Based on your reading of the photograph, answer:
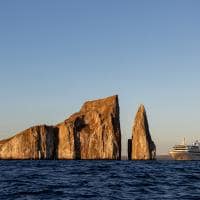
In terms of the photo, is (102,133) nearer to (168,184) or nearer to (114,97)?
(114,97)

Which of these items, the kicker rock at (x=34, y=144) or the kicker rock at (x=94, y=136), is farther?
the kicker rock at (x=34, y=144)

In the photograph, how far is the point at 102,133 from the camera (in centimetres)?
17800

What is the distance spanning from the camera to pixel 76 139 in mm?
179000

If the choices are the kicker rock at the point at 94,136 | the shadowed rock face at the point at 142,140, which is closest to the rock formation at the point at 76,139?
the kicker rock at the point at 94,136

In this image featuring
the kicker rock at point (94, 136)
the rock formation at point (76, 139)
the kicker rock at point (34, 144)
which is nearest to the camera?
the kicker rock at point (94, 136)

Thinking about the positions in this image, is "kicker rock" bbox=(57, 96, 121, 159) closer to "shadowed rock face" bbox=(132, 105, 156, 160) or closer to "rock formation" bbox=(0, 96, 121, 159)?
"rock formation" bbox=(0, 96, 121, 159)

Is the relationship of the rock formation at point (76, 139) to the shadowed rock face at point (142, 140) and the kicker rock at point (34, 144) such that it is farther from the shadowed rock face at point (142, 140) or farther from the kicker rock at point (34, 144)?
the shadowed rock face at point (142, 140)

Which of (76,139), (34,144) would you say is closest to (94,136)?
(76,139)

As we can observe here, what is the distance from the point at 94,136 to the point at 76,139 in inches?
256

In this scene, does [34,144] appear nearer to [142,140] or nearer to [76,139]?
[76,139]

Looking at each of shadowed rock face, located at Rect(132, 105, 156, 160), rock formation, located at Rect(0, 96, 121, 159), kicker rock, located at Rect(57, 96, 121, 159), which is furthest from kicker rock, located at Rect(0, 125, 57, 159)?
shadowed rock face, located at Rect(132, 105, 156, 160)

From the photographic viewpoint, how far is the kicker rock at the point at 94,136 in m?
176

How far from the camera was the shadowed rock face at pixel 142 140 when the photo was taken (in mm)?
173500

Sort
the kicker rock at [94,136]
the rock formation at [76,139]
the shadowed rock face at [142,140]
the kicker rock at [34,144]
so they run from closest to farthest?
the shadowed rock face at [142,140]
the kicker rock at [94,136]
the rock formation at [76,139]
the kicker rock at [34,144]
